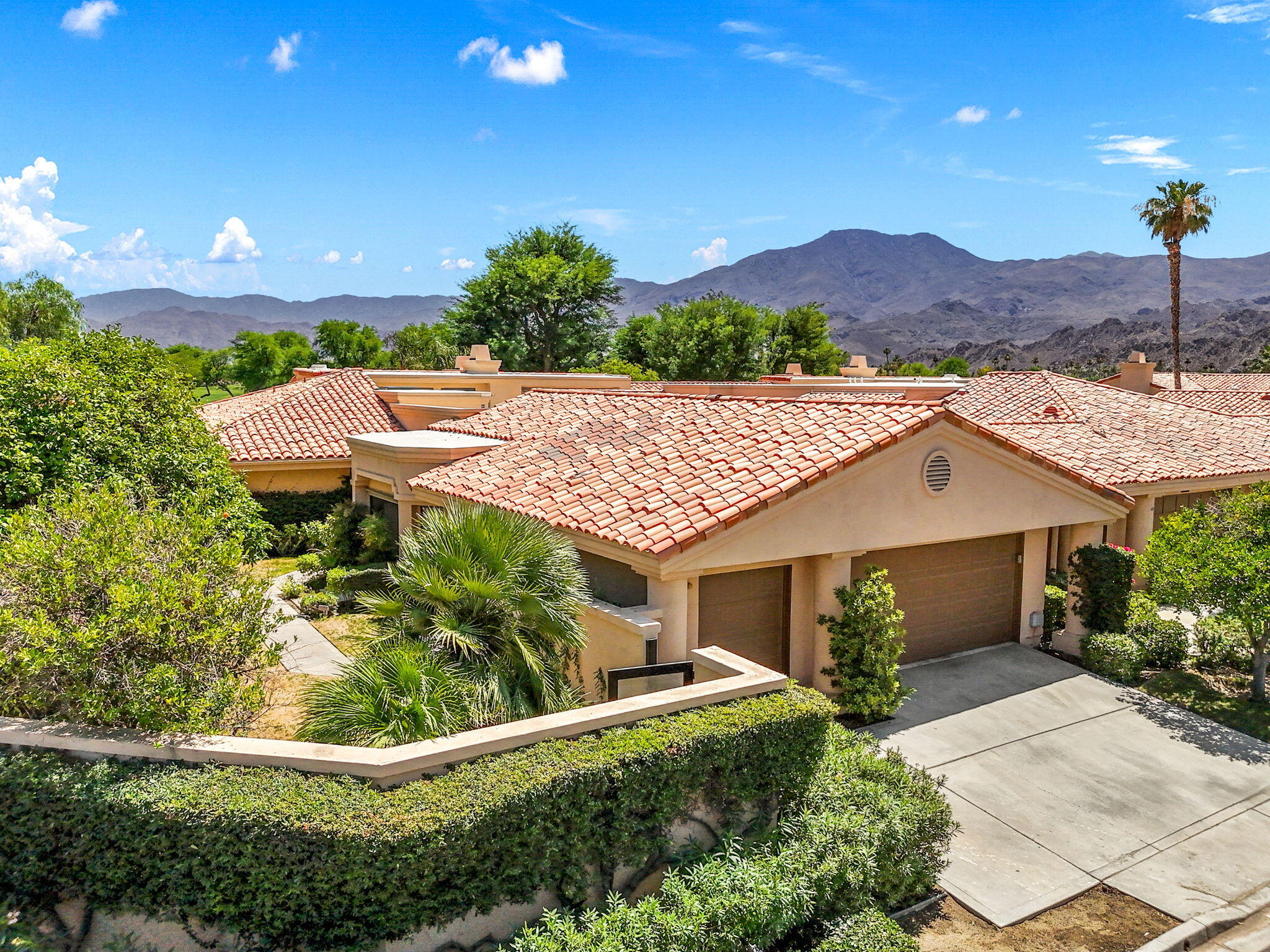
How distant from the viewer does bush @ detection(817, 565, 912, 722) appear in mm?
10914

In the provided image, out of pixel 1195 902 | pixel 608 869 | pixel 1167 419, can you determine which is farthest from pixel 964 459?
pixel 1167 419

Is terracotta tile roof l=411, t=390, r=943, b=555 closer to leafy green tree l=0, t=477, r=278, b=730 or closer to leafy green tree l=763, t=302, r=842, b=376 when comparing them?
leafy green tree l=0, t=477, r=278, b=730

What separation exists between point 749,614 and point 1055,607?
658 centimetres

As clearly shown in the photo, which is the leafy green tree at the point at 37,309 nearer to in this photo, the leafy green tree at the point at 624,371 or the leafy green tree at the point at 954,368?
the leafy green tree at the point at 624,371

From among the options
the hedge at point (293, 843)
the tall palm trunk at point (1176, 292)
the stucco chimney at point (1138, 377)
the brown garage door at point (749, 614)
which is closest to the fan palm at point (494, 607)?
the hedge at point (293, 843)

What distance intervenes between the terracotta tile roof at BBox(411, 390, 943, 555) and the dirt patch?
4.64m

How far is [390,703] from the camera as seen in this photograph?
6988 millimetres

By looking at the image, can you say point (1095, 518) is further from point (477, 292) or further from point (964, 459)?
point (477, 292)

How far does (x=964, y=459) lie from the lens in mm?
12531

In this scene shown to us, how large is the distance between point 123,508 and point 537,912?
5.35 m

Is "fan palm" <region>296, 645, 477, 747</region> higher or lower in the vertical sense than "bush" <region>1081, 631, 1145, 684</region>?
higher

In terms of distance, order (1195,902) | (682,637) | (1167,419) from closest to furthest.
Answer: (1195,902), (682,637), (1167,419)

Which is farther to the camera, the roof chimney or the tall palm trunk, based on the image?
the tall palm trunk

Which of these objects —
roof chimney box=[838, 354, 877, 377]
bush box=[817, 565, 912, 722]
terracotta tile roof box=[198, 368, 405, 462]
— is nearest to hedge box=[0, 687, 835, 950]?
bush box=[817, 565, 912, 722]
